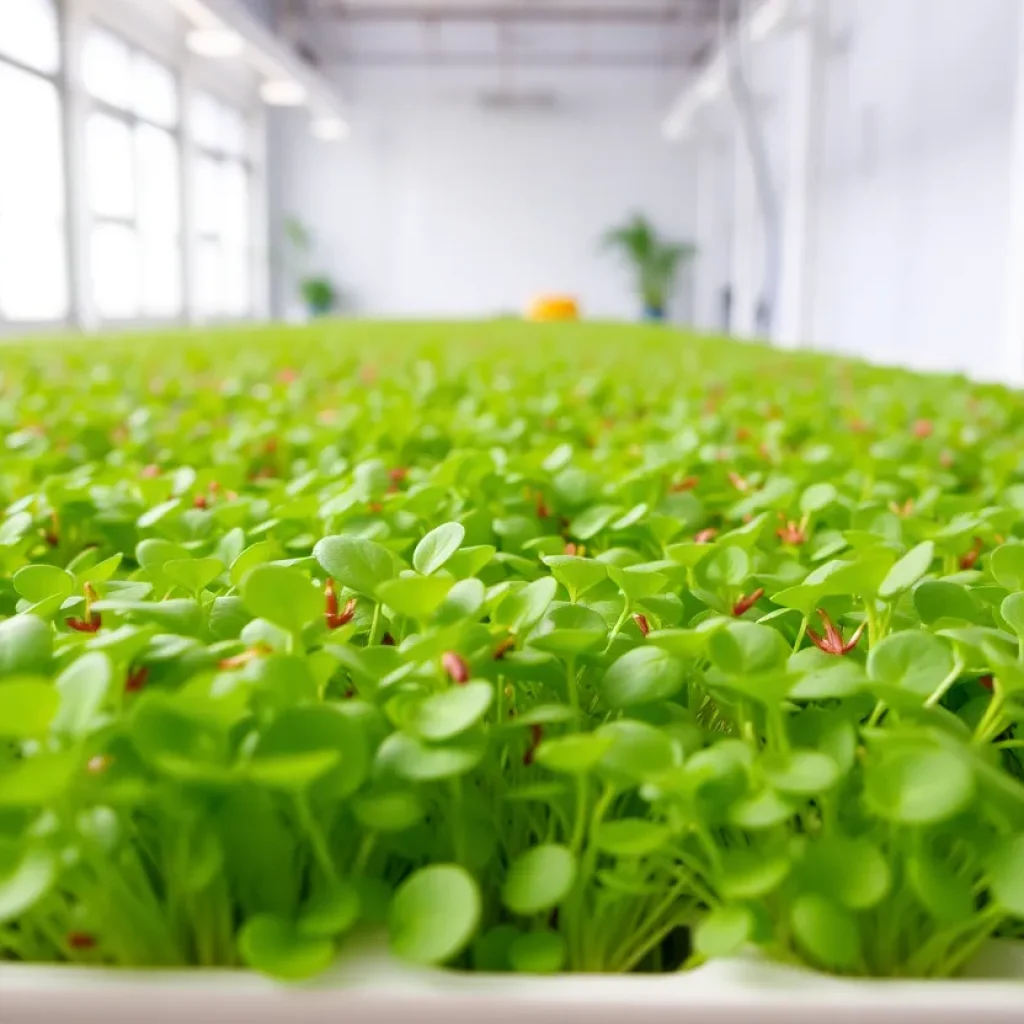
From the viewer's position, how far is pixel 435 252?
1595cm

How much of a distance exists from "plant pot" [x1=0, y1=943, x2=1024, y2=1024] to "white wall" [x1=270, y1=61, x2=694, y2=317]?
51.3 feet

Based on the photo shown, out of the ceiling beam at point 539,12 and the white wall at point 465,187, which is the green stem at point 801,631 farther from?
the white wall at point 465,187

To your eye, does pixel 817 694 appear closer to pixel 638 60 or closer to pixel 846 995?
pixel 846 995

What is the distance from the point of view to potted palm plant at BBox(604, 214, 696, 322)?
1537 cm

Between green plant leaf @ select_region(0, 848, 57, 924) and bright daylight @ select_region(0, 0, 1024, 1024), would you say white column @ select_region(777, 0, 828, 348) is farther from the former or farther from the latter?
green plant leaf @ select_region(0, 848, 57, 924)

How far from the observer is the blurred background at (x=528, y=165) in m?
7.92

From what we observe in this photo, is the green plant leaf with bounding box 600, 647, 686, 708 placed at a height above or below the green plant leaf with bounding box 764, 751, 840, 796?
above

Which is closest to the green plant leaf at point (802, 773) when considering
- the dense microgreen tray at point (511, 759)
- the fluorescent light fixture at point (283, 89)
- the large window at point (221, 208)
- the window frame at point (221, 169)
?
the dense microgreen tray at point (511, 759)

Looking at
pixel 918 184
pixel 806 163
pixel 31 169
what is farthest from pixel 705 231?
pixel 31 169

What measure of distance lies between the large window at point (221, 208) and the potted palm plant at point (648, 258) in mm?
4946

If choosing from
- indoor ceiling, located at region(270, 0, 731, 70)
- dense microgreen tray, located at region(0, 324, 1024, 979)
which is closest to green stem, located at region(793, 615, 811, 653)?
dense microgreen tray, located at region(0, 324, 1024, 979)

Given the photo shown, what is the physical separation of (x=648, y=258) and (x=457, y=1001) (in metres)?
15.5

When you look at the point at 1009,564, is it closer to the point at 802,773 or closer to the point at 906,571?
the point at 906,571

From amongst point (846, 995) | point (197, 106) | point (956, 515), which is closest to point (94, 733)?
point (846, 995)
